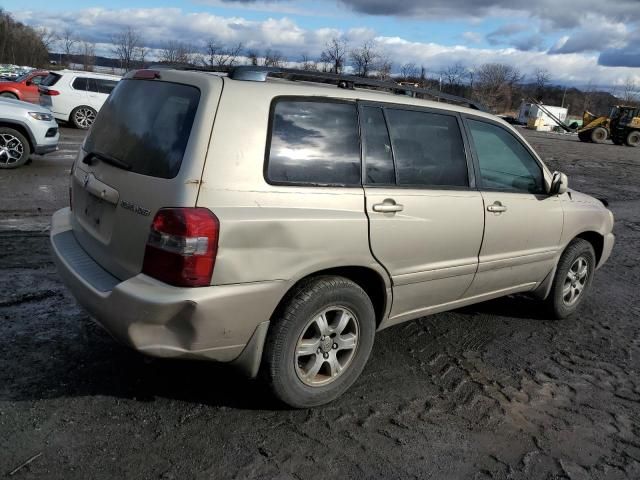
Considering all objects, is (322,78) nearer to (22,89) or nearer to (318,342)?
(318,342)

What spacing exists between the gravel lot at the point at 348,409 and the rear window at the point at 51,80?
1408 cm

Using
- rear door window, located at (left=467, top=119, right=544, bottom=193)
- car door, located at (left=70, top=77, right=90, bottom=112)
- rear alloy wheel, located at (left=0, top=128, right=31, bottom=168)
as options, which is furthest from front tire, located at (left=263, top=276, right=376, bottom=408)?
car door, located at (left=70, top=77, right=90, bottom=112)

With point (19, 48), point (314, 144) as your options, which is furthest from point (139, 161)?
point (19, 48)

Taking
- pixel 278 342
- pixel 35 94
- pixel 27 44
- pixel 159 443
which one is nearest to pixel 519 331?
pixel 278 342

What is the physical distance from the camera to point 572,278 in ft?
16.6

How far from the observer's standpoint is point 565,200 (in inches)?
186

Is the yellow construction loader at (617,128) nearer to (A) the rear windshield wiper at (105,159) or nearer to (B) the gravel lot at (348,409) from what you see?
(B) the gravel lot at (348,409)

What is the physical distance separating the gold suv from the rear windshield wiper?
0.02m

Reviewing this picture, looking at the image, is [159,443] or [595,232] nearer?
[159,443]

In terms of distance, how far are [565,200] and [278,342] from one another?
2940 mm

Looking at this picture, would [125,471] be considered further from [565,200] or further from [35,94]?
[35,94]

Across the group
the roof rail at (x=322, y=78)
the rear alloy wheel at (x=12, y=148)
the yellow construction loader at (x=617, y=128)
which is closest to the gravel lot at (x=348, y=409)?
the roof rail at (x=322, y=78)

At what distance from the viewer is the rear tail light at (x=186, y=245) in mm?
2678

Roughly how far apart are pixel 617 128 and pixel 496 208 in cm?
3847
